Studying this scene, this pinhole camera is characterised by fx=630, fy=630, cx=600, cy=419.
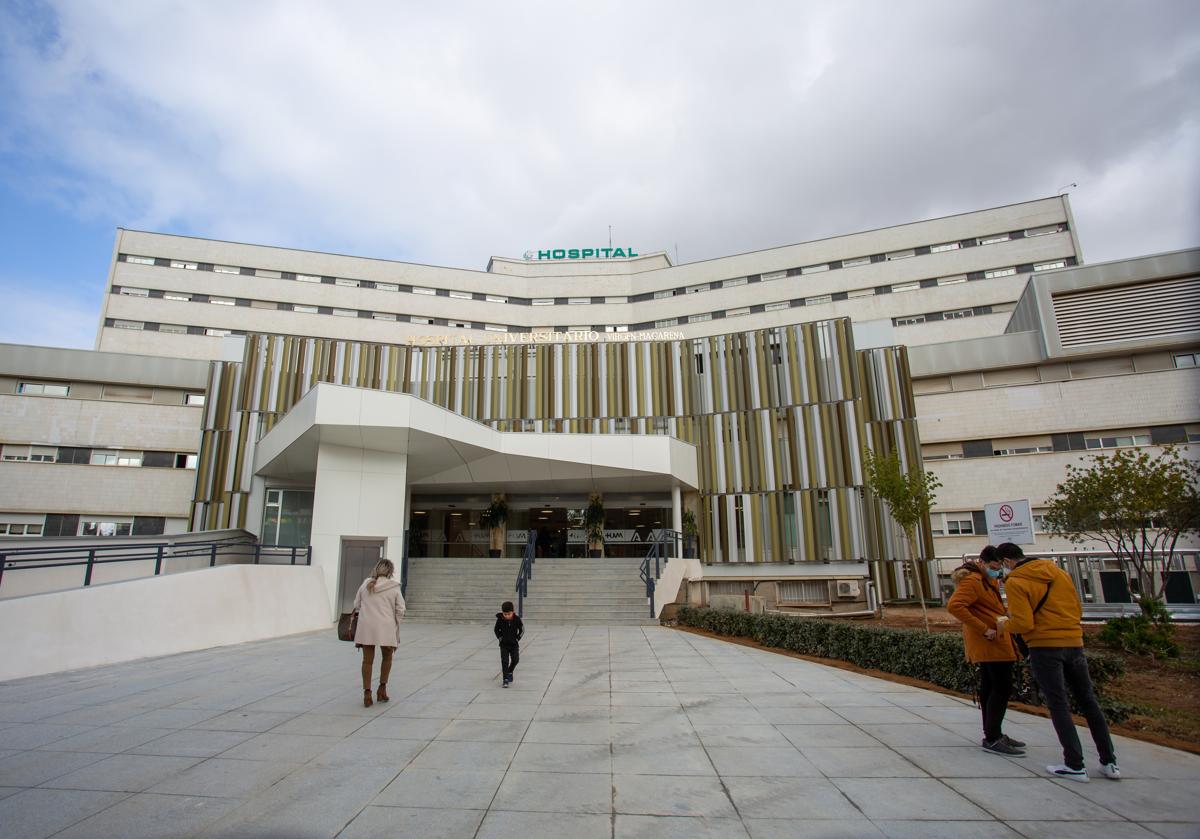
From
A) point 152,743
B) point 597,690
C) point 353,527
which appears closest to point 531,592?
point 353,527

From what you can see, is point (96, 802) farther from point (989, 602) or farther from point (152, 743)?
point (989, 602)

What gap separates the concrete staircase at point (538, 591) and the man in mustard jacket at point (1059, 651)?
12.6 m

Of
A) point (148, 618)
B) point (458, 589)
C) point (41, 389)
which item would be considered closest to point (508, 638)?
point (148, 618)

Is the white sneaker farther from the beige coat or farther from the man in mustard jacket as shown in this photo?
the beige coat

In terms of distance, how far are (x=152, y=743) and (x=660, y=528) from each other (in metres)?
21.7

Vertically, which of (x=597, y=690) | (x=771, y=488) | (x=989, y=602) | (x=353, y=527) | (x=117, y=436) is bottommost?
(x=597, y=690)

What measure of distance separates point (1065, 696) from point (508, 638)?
240 inches

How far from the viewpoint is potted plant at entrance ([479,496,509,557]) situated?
81.6ft

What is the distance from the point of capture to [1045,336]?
88.3 feet

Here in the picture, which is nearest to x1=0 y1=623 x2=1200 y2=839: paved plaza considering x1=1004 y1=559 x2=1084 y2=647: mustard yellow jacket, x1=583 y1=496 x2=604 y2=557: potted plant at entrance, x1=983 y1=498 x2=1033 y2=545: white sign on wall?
x1=1004 y1=559 x2=1084 y2=647: mustard yellow jacket

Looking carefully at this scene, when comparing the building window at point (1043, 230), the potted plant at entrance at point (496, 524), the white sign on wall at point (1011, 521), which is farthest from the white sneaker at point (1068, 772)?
the building window at point (1043, 230)

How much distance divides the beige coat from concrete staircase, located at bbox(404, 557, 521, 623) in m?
9.93

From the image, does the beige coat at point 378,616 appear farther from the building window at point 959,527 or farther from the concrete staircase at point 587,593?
the building window at point 959,527

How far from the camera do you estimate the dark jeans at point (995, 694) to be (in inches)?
209
